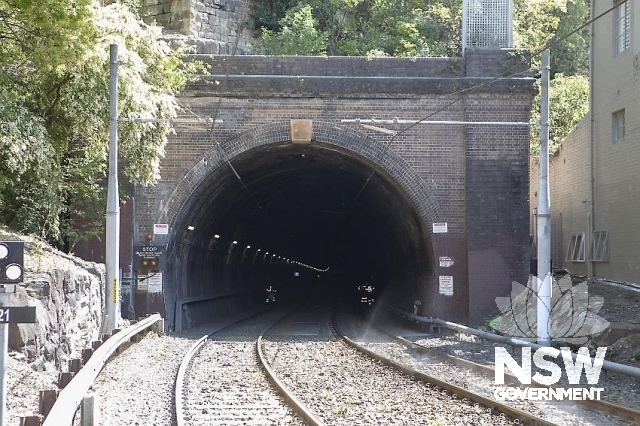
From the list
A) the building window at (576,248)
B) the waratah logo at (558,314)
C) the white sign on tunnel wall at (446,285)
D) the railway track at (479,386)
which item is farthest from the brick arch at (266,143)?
the building window at (576,248)

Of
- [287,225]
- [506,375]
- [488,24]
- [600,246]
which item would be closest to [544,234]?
[506,375]

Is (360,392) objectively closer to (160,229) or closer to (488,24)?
(160,229)

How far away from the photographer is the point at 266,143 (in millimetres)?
24562

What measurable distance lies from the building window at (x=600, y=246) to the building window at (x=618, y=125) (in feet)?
8.62

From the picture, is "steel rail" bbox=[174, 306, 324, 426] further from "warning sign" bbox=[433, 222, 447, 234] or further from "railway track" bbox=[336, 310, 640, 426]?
"warning sign" bbox=[433, 222, 447, 234]

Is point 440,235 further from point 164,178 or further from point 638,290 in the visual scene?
point 164,178

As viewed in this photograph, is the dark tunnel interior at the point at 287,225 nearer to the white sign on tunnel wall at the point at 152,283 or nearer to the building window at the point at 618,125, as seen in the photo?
the white sign on tunnel wall at the point at 152,283

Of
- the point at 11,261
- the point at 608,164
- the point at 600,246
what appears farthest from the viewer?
the point at 600,246

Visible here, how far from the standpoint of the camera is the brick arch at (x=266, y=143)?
24.5m

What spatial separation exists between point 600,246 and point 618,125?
3514 millimetres

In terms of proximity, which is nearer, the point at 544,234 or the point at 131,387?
the point at 131,387

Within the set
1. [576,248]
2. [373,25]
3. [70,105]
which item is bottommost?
[576,248]

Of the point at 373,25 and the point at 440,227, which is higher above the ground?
the point at 373,25

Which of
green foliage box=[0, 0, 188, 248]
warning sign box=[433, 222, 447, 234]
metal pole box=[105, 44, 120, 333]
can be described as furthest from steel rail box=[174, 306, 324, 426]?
warning sign box=[433, 222, 447, 234]
